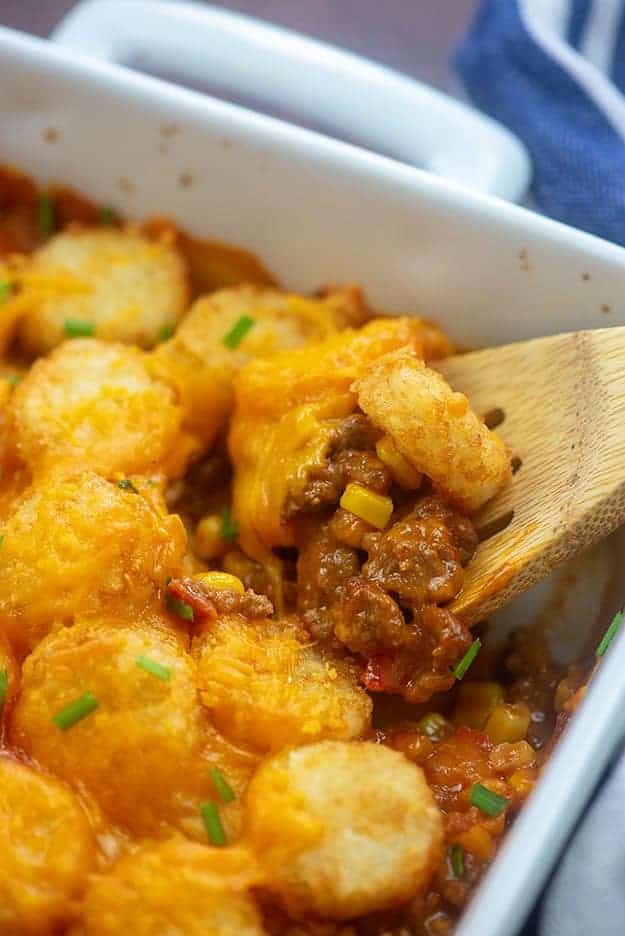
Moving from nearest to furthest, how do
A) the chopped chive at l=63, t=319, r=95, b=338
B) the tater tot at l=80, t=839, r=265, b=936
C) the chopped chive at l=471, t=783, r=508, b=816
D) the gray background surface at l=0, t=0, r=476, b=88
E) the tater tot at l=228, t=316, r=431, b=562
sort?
the tater tot at l=80, t=839, r=265, b=936 → the chopped chive at l=471, t=783, r=508, b=816 → the tater tot at l=228, t=316, r=431, b=562 → the chopped chive at l=63, t=319, r=95, b=338 → the gray background surface at l=0, t=0, r=476, b=88

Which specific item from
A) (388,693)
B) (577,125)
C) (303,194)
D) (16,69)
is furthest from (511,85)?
(388,693)

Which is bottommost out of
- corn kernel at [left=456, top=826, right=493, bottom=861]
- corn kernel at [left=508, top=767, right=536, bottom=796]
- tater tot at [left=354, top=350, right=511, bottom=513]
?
corn kernel at [left=456, top=826, right=493, bottom=861]

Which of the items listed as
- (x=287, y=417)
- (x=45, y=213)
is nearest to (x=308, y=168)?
(x=287, y=417)

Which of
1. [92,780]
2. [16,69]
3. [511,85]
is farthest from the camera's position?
[511,85]

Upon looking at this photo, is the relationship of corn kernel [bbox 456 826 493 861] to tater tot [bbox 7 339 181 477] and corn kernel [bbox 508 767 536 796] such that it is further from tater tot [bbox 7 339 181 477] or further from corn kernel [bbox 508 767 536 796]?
tater tot [bbox 7 339 181 477]

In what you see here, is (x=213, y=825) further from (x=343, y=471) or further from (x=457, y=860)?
(x=343, y=471)

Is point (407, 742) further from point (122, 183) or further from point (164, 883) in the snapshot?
point (122, 183)

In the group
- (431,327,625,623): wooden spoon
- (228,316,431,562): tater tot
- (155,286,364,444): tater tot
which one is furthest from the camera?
(155,286,364,444): tater tot

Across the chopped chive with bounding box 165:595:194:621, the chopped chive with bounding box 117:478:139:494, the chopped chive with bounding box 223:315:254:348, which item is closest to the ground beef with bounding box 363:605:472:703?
the chopped chive with bounding box 165:595:194:621
